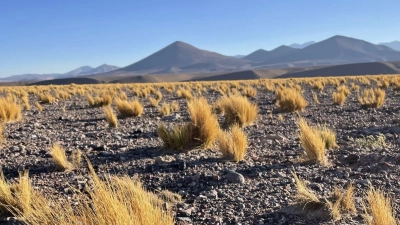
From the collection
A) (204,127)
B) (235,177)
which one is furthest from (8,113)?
(235,177)

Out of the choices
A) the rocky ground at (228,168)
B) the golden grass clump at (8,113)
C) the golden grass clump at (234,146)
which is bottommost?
the rocky ground at (228,168)

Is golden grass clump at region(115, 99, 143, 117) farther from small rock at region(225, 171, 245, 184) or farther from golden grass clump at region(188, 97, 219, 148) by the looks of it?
small rock at region(225, 171, 245, 184)

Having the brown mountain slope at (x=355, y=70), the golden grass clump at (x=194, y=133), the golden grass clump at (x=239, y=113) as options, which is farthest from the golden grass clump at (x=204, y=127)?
the brown mountain slope at (x=355, y=70)

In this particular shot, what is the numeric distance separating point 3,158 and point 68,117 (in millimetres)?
6609

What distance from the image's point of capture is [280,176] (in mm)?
5172

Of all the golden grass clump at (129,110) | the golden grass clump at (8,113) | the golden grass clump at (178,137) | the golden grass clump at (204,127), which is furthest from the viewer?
the golden grass clump at (129,110)

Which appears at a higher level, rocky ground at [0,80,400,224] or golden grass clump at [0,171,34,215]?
golden grass clump at [0,171,34,215]

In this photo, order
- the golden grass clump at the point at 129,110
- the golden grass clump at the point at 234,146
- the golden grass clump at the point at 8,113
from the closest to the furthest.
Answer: the golden grass clump at the point at 234,146 < the golden grass clump at the point at 8,113 < the golden grass clump at the point at 129,110

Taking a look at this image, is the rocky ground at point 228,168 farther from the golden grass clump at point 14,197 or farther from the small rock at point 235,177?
the golden grass clump at point 14,197

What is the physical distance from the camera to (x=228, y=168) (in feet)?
18.4

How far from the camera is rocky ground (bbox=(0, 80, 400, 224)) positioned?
415 centimetres

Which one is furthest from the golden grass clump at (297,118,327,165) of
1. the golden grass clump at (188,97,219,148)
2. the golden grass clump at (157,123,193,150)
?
the golden grass clump at (157,123,193,150)

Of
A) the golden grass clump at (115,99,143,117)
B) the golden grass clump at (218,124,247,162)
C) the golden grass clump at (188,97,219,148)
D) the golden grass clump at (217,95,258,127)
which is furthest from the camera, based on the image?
the golden grass clump at (115,99,143,117)

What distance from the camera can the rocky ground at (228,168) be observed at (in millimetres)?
4152
